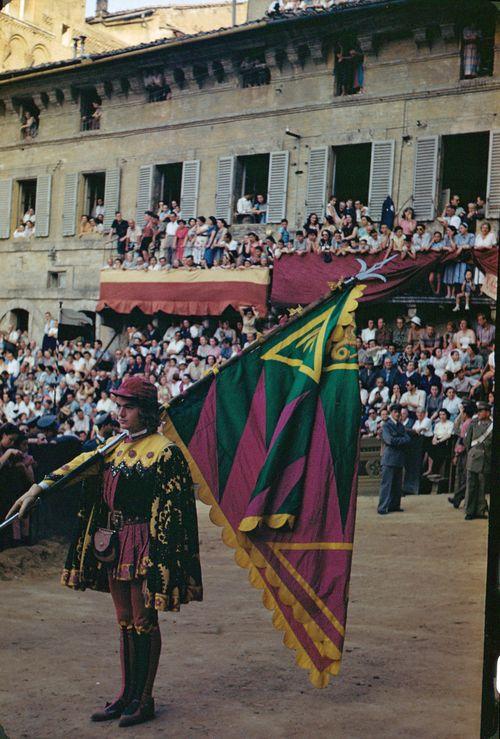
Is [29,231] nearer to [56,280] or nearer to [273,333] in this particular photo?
[56,280]

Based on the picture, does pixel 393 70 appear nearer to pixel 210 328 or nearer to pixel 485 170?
pixel 485 170

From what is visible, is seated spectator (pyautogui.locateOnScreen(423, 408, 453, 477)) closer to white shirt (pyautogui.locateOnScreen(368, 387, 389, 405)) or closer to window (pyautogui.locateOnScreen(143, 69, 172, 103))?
white shirt (pyautogui.locateOnScreen(368, 387, 389, 405))

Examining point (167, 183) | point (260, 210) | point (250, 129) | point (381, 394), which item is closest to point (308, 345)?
point (381, 394)

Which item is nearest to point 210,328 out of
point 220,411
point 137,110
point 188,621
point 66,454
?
point 137,110

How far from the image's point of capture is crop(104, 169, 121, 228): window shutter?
3025 centimetres

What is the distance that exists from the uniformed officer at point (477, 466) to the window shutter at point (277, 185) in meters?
11.9

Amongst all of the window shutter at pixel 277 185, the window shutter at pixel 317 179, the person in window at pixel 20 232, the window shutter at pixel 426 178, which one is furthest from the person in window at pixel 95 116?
the window shutter at pixel 426 178

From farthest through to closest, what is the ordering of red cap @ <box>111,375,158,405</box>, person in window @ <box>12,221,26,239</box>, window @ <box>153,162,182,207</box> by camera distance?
person in window @ <box>12,221,26,239</box>
window @ <box>153,162,182,207</box>
red cap @ <box>111,375,158,405</box>

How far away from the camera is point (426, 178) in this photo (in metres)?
23.9

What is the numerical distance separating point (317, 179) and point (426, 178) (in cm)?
318

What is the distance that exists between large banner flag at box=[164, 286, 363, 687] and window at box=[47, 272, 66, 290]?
25113mm

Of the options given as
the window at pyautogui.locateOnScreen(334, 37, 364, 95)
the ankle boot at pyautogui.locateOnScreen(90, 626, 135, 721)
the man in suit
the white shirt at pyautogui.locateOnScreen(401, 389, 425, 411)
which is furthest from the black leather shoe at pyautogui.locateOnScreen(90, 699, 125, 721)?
the window at pyautogui.locateOnScreen(334, 37, 364, 95)

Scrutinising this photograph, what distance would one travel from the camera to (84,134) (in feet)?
103

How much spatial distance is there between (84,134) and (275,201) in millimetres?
8062
